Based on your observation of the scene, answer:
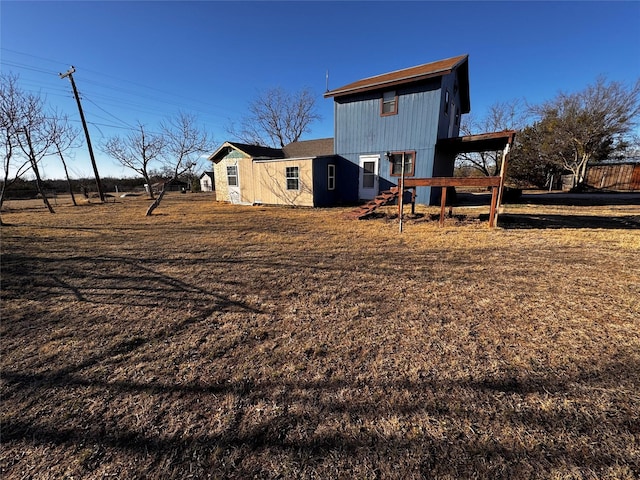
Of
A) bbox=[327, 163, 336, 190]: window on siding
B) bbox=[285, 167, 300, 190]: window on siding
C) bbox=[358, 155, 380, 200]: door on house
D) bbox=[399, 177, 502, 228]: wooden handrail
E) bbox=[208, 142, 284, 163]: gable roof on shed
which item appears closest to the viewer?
bbox=[399, 177, 502, 228]: wooden handrail

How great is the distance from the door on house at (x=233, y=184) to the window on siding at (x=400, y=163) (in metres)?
8.83

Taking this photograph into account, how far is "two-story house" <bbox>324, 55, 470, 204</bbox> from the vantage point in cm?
1159

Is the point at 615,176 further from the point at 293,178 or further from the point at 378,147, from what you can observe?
the point at 293,178

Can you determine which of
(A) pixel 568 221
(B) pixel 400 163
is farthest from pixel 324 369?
(B) pixel 400 163

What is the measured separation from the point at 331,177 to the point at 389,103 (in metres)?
4.33

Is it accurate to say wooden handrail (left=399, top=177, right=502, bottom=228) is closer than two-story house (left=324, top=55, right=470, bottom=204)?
Yes

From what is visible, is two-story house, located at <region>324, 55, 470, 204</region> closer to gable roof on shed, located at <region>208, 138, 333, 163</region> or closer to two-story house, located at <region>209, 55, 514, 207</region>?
two-story house, located at <region>209, 55, 514, 207</region>

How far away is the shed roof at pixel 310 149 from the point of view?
16.4 meters

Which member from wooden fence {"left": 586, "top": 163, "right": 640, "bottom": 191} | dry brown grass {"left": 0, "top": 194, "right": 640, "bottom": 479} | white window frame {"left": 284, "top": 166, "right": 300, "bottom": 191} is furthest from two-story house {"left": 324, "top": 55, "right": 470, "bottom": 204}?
wooden fence {"left": 586, "top": 163, "right": 640, "bottom": 191}

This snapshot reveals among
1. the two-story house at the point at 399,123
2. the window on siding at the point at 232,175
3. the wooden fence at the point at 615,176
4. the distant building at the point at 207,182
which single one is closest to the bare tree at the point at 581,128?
the wooden fence at the point at 615,176

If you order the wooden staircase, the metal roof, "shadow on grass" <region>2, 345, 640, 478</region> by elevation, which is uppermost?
the metal roof

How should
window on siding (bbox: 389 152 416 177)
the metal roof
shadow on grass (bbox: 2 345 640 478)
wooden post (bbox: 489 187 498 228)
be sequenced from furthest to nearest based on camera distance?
window on siding (bbox: 389 152 416 177) < the metal roof < wooden post (bbox: 489 187 498 228) < shadow on grass (bbox: 2 345 640 478)

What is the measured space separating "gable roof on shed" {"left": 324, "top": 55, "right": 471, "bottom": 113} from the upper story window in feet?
1.35

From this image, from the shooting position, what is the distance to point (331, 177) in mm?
14039
